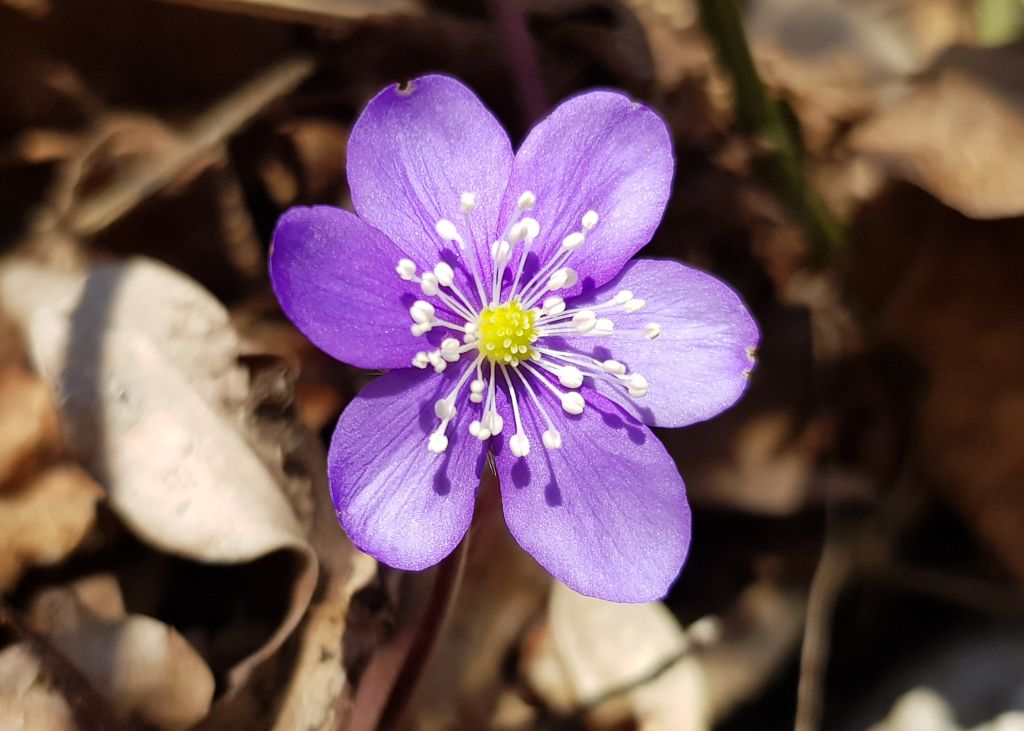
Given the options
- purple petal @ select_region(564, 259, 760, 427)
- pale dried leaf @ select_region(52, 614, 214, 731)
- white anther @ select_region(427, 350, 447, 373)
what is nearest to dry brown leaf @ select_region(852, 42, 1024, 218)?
purple petal @ select_region(564, 259, 760, 427)

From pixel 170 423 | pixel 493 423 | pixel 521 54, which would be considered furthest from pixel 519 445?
pixel 521 54

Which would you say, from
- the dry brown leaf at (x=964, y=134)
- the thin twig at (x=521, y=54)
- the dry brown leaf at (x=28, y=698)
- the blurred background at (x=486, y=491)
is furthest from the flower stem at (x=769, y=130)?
the dry brown leaf at (x=28, y=698)

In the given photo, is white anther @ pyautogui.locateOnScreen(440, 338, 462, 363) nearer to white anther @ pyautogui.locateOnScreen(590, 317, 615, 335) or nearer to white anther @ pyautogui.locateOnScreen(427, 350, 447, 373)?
white anther @ pyautogui.locateOnScreen(427, 350, 447, 373)

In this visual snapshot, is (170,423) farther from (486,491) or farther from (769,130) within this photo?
(769,130)

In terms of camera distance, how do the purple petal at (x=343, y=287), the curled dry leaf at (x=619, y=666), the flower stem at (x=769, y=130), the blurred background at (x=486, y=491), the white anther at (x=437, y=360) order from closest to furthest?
the purple petal at (x=343, y=287) < the white anther at (x=437, y=360) < the blurred background at (x=486, y=491) < the curled dry leaf at (x=619, y=666) < the flower stem at (x=769, y=130)

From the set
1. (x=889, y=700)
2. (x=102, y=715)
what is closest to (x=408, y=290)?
(x=102, y=715)

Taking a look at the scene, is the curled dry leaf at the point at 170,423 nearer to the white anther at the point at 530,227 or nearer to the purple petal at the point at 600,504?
the purple petal at the point at 600,504
